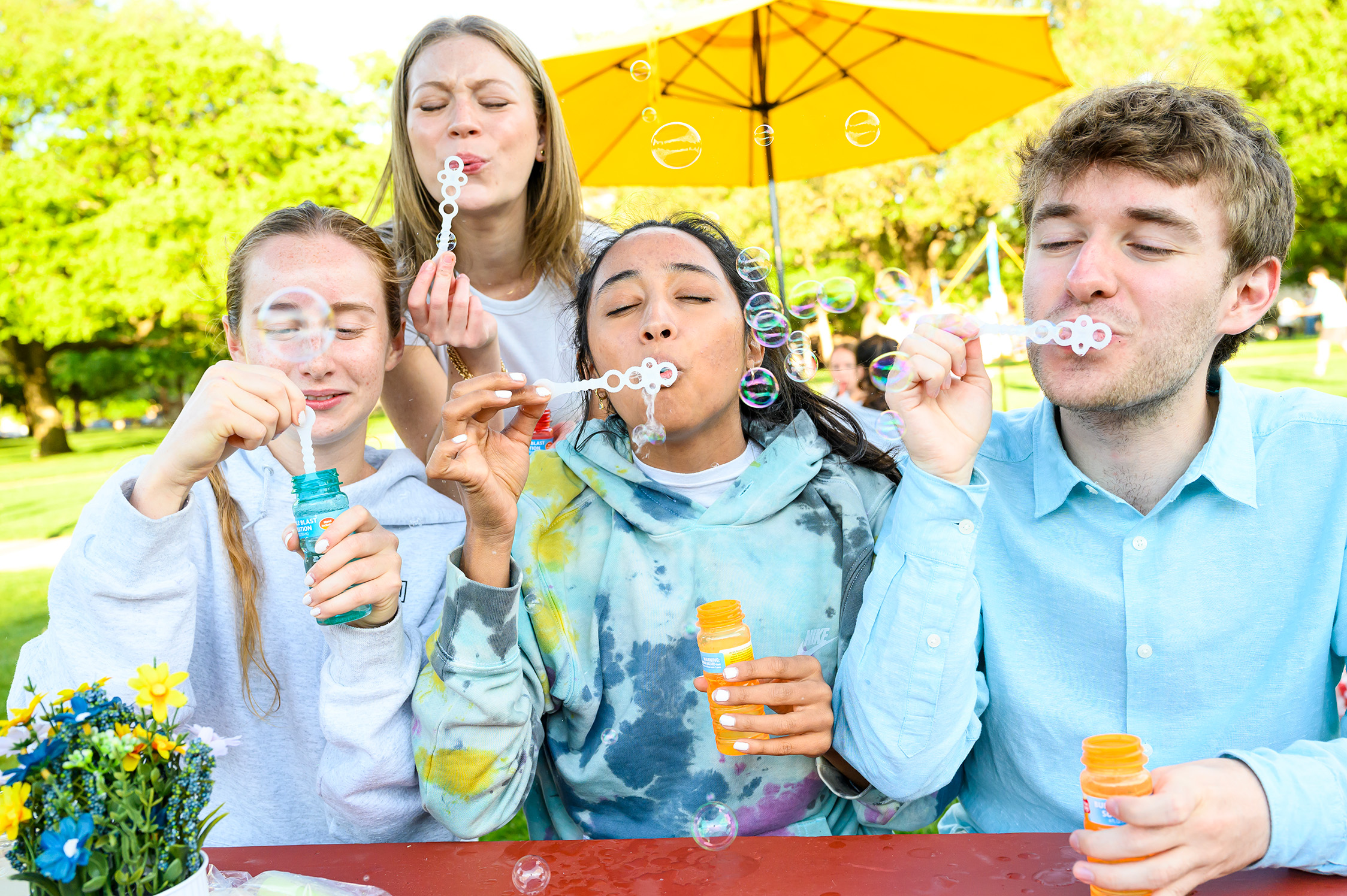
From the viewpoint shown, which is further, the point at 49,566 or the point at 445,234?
the point at 49,566

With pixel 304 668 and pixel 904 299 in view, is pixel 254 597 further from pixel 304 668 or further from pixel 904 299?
pixel 904 299

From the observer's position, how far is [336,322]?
190 cm

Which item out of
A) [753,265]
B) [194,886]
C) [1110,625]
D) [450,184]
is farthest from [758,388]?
[194,886]

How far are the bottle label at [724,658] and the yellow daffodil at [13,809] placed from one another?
912mm

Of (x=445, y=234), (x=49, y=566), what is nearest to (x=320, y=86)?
(x=49, y=566)

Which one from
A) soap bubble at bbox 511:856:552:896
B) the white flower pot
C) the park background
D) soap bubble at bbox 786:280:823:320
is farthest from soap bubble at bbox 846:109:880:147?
the park background

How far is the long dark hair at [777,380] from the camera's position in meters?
2.06

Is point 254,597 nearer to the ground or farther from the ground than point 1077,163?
nearer to the ground

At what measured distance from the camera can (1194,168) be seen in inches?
63.5

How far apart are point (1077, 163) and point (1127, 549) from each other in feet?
2.21

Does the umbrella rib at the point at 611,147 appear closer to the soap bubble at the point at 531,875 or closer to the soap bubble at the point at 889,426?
the soap bubble at the point at 889,426

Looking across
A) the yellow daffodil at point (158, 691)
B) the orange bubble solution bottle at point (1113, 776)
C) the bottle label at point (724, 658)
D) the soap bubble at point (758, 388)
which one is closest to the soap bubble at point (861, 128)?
the soap bubble at point (758, 388)

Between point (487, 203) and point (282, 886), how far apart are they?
190cm

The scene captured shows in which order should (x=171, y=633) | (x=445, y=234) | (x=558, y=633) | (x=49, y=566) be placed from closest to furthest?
(x=171, y=633) → (x=558, y=633) → (x=445, y=234) → (x=49, y=566)
